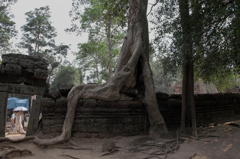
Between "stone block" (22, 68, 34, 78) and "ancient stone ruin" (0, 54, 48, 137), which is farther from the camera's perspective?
"stone block" (22, 68, 34, 78)

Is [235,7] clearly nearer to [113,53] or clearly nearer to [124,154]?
[124,154]

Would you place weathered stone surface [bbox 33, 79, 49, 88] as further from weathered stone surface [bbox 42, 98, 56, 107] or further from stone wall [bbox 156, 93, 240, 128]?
stone wall [bbox 156, 93, 240, 128]

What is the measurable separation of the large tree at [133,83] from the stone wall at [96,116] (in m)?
0.20

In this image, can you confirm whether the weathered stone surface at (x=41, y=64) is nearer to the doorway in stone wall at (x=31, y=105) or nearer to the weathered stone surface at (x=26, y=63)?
the weathered stone surface at (x=26, y=63)

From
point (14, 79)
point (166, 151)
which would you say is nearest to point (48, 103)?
point (14, 79)

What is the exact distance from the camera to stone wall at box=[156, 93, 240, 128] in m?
5.64

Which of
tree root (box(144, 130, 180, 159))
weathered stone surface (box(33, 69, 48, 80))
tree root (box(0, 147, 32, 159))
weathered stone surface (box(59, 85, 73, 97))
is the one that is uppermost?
weathered stone surface (box(33, 69, 48, 80))

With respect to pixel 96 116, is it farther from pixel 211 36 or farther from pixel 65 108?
pixel 211 36

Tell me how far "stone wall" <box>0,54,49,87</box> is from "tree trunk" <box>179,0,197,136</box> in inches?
159

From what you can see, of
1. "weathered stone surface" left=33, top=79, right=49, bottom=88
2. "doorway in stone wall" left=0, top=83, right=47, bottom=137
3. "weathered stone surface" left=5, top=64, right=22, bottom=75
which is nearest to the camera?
"doorway in stone wall" left=0, top=83, right=47, bottom=137

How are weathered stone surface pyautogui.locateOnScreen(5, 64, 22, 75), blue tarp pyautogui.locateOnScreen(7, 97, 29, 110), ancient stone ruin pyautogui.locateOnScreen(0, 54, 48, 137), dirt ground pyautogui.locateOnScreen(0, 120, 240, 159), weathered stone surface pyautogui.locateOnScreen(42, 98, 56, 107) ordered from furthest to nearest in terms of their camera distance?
blue tarp pyautogui.locateOnScreen(7, 97, 29, 110), weathered stone surface pyautogui.locateOnScreen(5, 64, 22, 75), ancient stone ruin pyautogui.locateOnScreen(0, 54, 48, 137), weathered stone surface pyautogui.locateOnScreen(42, 98, 56, 107), dirt ground pyautogui.locateOnScreen(0, 120, 240, 159)

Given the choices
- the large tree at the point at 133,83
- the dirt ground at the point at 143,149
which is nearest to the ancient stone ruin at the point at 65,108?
the large tree at the point at 133,83

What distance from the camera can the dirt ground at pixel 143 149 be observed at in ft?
11.0

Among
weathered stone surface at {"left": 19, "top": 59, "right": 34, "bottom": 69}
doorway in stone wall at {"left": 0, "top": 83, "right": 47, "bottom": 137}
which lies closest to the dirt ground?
doorway in stone wall at {"left": 0, "top": 83, "right": 47, "bottom": 137}
